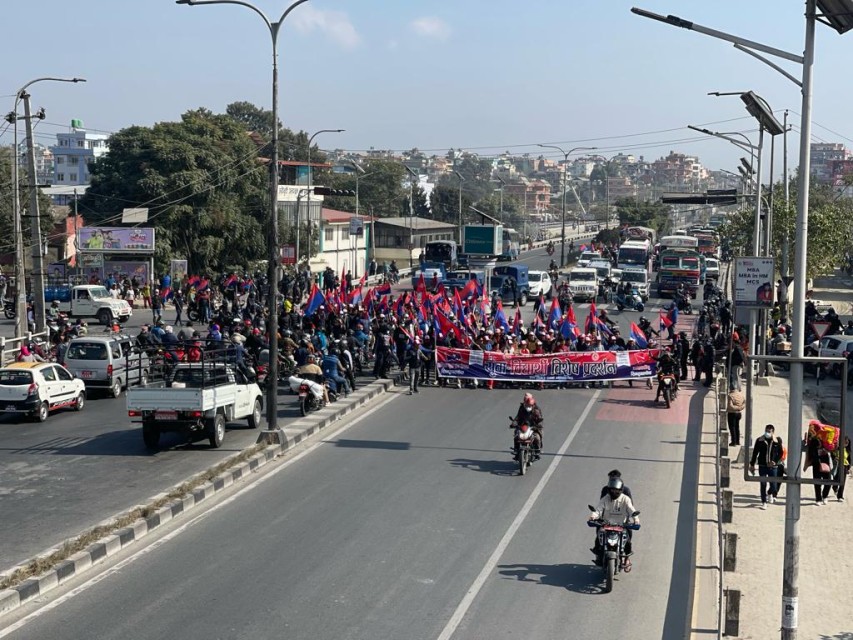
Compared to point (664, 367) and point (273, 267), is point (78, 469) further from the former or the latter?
point (664, 367)

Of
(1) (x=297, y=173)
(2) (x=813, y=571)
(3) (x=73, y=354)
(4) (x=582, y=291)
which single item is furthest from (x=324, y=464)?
(1) (x=297, y=173)

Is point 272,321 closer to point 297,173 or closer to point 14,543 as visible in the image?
point 14,543

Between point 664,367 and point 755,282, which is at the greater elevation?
point 755,282

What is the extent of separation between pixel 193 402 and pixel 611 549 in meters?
9.01

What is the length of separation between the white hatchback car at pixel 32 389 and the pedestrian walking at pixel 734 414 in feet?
47.1

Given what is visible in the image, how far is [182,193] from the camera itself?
58.4 meters

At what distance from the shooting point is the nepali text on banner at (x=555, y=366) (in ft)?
90.6

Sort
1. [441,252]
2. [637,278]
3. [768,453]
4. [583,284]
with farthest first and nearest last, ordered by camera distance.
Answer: [441,252], [637,278], [583,284], [768,453]

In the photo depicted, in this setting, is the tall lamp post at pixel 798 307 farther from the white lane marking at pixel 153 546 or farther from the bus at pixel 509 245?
the bus at pixel 509 245

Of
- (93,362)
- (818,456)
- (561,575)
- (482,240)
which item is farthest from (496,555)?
(482,240)

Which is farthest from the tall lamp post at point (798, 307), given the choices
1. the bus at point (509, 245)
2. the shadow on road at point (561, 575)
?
the bus at point (509, 245)

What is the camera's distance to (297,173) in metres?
83.7

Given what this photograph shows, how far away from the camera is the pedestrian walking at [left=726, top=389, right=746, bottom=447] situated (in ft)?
71.4

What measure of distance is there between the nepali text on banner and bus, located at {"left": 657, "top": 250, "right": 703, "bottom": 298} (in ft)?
98.0
